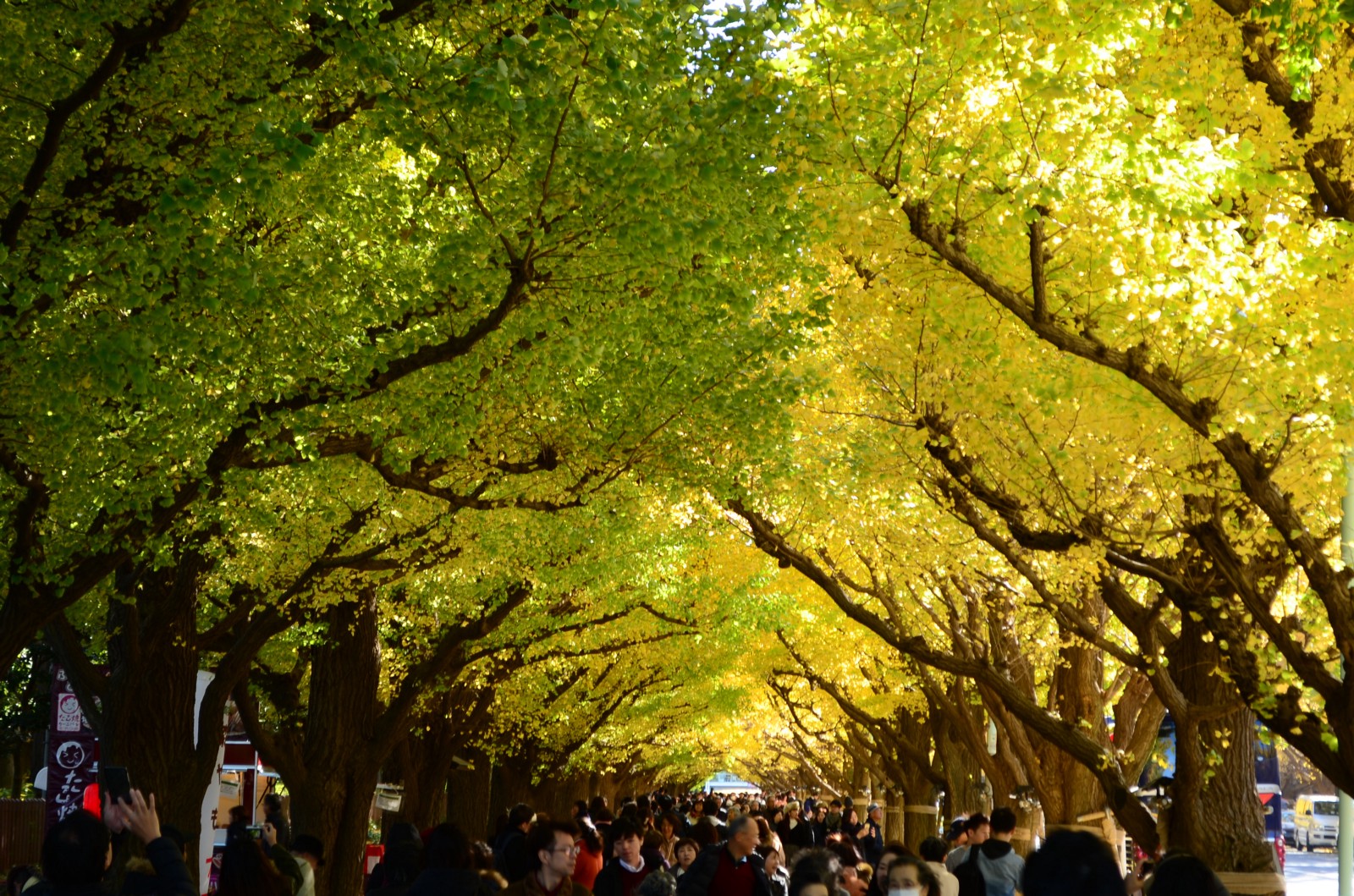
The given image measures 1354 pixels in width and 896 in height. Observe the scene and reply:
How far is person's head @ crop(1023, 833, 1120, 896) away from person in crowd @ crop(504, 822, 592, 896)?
10.6ft

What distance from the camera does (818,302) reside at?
458 inches

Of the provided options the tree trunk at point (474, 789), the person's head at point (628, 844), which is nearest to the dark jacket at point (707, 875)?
the person's head at point (628, 844)

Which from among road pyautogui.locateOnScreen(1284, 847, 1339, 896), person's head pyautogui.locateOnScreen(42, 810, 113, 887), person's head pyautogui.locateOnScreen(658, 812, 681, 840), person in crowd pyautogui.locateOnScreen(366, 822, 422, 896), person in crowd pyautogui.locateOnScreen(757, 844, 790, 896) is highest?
person's head pyautogui.locateOnScreen(42, 810, 113, 887)

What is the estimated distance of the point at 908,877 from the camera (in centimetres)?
934

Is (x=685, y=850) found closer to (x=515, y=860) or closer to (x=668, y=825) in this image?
(x=515, y=860)

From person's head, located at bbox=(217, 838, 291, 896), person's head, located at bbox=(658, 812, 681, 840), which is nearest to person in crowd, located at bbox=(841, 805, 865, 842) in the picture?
person's head, located at bbox=(658, 812, 681, 840)

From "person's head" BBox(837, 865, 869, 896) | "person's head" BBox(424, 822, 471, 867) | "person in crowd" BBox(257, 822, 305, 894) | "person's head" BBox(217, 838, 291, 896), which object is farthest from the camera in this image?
"person's head" BBox(837, 865, 869, 896)

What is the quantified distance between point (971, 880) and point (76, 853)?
280 inches

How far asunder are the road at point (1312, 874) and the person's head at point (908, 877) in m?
25.0

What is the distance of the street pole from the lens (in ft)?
33.2

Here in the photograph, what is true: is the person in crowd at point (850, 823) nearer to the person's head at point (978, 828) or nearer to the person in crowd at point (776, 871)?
the person in crowd at point (776, 871)

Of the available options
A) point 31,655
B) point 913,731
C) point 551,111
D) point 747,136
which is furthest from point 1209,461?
point 31,655

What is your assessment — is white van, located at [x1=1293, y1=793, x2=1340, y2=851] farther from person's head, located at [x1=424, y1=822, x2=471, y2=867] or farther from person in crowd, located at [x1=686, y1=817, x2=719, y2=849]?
person's head, located at [x1=424, y1=822, x2=471, y2=867]

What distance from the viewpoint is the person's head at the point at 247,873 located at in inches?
280
